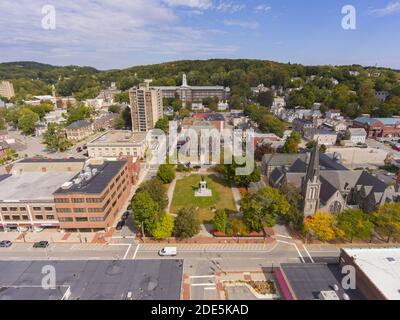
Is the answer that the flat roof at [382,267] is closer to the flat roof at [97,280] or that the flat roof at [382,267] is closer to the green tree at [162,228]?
the flat roof at [97,280]

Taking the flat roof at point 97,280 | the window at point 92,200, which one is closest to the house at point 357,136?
the flat roof at point 97,280

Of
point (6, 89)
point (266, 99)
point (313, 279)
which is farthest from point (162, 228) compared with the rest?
Answer: point (6, 89)

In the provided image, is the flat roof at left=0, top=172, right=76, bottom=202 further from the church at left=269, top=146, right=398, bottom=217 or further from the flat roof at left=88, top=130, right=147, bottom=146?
the church at left=269, top=146, right=398, bottom=217

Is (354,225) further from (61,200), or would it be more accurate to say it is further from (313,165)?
(61,200)

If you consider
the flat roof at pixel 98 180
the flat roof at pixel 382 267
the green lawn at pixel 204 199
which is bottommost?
the green lawn at pixel 204 199
